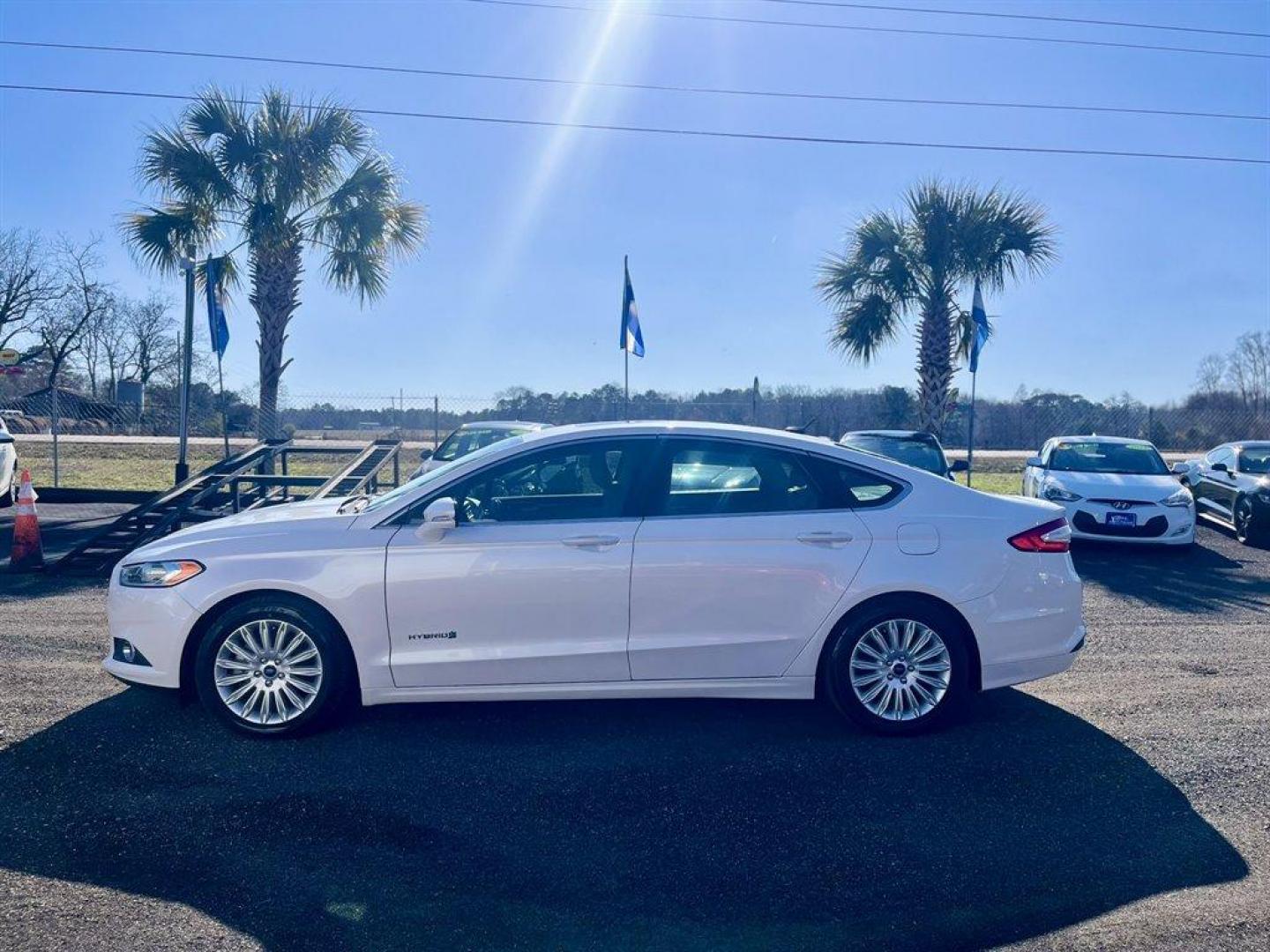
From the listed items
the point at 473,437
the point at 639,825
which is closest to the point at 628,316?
the point at 473,437

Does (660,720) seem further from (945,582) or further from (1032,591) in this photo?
(1032,591)

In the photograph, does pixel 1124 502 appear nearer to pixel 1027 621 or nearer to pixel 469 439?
pixel 1027 621

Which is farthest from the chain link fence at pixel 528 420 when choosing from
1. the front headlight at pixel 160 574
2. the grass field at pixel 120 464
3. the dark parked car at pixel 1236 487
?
the front headlight at pixel 160 574

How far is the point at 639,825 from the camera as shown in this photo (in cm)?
389

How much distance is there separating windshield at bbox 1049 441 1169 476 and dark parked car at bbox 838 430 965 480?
1.29m

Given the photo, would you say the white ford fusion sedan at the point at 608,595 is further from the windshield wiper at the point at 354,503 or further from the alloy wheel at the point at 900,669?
the windshield wiper at the point at 354,503

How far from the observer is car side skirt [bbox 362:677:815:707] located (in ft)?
15.6

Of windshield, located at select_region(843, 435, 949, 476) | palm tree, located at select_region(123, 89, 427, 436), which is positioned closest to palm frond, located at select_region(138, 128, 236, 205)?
palm tree, located at select_region(123, 89, 427, 436)

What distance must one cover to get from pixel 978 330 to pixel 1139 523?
628 cm

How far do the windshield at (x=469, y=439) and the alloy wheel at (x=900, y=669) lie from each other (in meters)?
8.71

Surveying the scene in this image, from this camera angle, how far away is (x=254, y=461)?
11945 mm

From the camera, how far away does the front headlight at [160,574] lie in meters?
4.79

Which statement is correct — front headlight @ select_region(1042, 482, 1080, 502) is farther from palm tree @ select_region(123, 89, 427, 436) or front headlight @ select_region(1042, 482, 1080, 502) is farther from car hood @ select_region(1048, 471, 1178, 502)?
palm tree @ select_region(123, 89, 427, 436)

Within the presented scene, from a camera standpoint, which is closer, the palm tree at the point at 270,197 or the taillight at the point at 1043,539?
the taillight at the point at 1043,539
